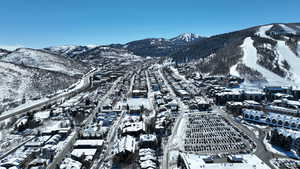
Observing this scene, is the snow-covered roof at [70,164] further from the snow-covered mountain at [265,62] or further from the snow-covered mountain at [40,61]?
the snow-covered mountain at [40,61]

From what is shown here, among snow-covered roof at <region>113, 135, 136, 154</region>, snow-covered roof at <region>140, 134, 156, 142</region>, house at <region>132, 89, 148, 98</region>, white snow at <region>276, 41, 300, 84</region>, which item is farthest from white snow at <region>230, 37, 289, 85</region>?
snow-covered roof at <region>113, 135, 136, 154</region>

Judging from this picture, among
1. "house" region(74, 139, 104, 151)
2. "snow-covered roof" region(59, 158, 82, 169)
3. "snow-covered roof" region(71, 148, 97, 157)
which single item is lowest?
"snow-covered roof" region(59, 158, 82, 169)

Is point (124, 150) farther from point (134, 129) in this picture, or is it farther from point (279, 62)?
point (279, 62)

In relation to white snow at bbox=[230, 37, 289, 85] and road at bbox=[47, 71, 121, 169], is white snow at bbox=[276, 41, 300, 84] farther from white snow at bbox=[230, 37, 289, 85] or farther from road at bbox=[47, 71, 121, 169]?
road at bbox=[47, 71, 121, 169]

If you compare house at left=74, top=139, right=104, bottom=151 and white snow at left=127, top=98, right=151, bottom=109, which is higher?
white snow at left=127, top=98, right=151, bottom=109

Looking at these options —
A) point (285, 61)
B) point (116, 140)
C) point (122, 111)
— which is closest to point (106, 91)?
point (122, 111)

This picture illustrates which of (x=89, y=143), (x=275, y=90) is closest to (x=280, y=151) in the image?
(x=89, y=143)

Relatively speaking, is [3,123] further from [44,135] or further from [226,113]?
[226,113]

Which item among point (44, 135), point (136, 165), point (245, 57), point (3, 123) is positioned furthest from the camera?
point (245, 57)
